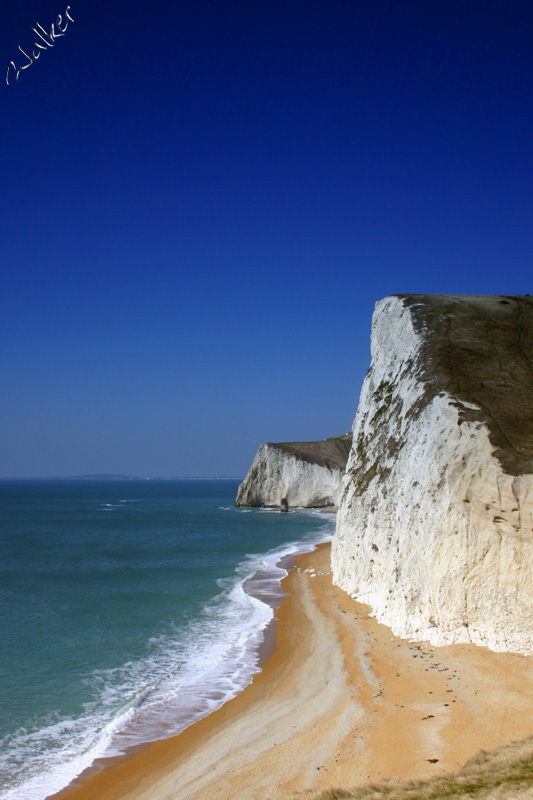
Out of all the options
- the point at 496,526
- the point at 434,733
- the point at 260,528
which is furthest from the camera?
the point at 260,528

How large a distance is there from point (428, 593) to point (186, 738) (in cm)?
739

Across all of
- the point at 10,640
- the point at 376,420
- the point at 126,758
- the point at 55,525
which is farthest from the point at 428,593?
the point at 55,525

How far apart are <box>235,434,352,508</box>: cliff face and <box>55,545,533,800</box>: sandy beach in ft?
217

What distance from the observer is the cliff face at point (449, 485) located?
1359cm

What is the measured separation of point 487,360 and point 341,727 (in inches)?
547

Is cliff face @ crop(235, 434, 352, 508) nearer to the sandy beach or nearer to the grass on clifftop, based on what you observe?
the sandy beach

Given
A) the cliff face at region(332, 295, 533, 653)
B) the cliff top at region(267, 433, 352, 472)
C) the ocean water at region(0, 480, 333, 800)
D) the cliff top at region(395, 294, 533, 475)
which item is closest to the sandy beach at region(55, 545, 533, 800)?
the ocean water at region(0, 480, 333, 800)

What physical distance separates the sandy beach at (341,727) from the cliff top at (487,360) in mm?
5315

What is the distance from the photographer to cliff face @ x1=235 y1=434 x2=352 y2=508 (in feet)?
269

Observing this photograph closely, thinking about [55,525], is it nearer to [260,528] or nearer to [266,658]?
[260,528]

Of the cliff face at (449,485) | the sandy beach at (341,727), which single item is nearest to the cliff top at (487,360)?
the cliff face at (449,485)

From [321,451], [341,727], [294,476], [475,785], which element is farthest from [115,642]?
[321,451]

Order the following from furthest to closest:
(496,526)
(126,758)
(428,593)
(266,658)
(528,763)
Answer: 1. (266,658)
2. (428,593)
3. (496,526)
4. (126,758)
5. (528,763)

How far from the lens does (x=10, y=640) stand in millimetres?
18234
